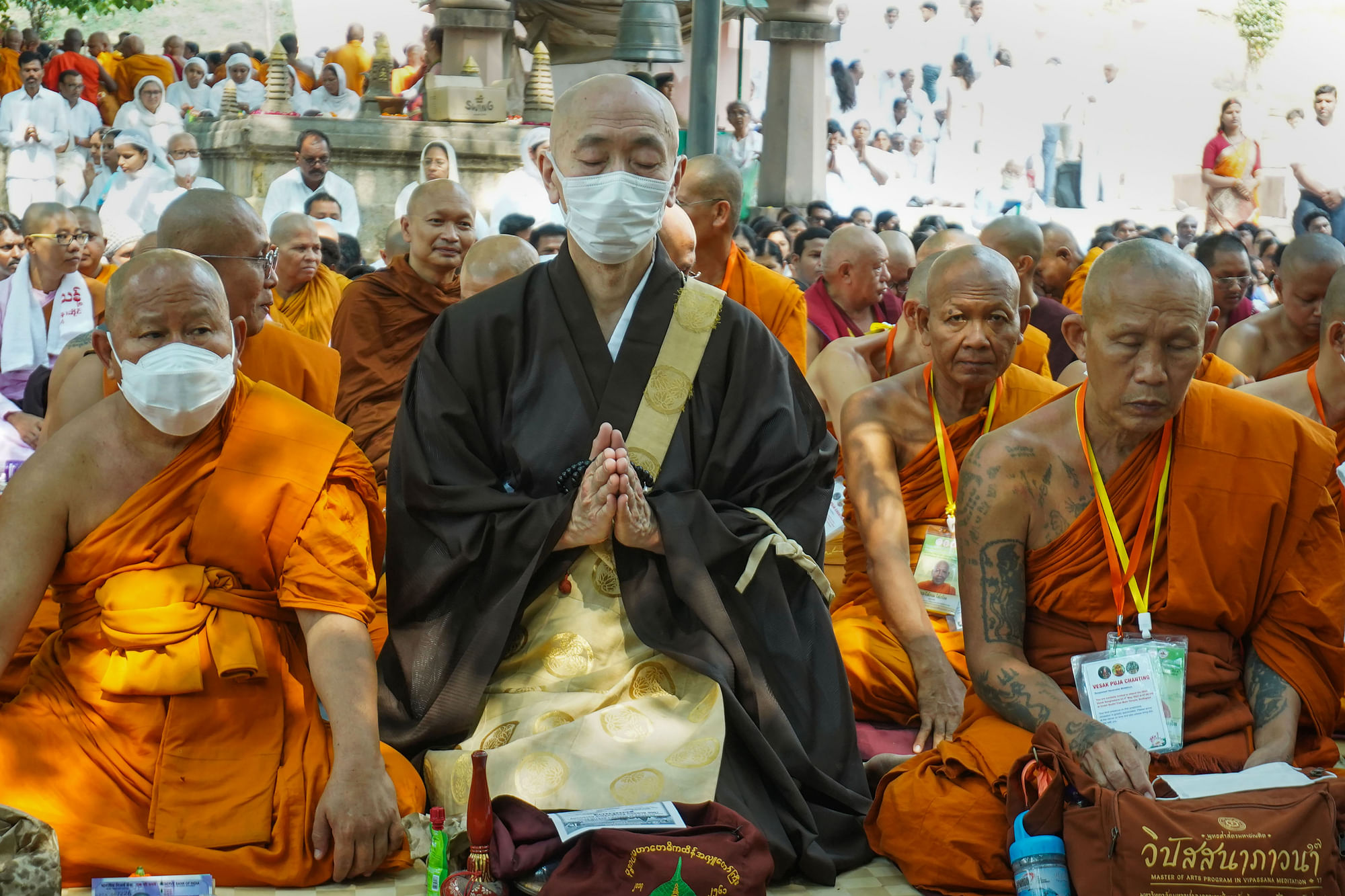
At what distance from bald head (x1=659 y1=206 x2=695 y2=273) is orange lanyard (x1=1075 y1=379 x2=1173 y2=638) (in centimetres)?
237

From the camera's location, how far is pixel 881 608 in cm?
422

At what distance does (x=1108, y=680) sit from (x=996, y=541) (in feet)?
1.24

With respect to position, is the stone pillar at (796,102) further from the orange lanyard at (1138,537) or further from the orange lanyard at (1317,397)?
the orange lanyard at (1138,537)

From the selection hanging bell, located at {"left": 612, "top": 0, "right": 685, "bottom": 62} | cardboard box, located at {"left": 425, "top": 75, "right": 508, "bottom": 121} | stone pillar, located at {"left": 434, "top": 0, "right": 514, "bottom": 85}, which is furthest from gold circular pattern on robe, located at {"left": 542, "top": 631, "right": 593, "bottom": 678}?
stone pillar, located at {"left": 434, "top": 0, "right": 514, "bottom": 85}

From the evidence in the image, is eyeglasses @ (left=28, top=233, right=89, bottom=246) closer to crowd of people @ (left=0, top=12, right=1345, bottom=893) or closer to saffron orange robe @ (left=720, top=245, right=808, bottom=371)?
saffron orange robe @ (left=720, top=245, right=808, bottom=371)

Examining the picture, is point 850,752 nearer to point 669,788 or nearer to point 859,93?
point 669,788

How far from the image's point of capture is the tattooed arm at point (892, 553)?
3.94 metres

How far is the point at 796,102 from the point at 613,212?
1177cm

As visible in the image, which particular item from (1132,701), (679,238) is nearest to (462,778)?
(1132,701)

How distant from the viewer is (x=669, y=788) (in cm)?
312

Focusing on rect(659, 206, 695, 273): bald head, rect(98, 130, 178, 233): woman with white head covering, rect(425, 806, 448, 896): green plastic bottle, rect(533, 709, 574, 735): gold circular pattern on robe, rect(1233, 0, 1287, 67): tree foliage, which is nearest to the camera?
rect(425, 806, 448, 896): green plastic bottle

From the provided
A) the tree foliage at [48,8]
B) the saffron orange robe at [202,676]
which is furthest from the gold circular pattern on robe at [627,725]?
the tree foliage at [48,8]

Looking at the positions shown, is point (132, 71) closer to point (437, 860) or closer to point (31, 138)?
point (31, 138)

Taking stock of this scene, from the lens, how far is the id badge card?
427cm
